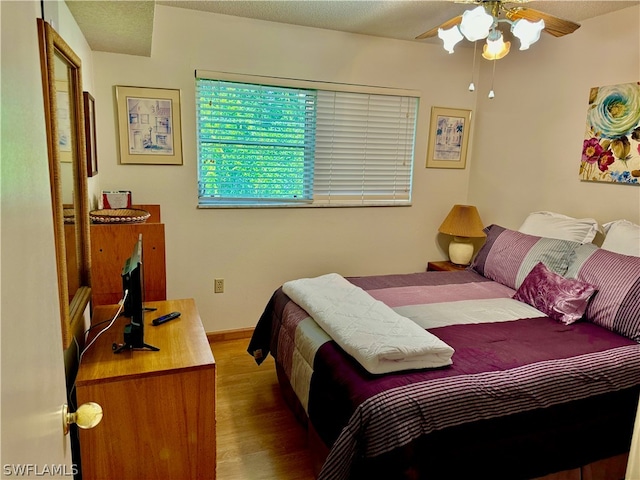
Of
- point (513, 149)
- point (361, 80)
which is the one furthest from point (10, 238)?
point (513, 149)

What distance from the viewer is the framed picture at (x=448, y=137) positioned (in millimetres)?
3760

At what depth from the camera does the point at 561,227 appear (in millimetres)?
2838

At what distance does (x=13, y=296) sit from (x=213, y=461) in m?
1.26

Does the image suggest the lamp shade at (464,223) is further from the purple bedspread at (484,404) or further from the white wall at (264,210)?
the purple bedspread at (484,404)

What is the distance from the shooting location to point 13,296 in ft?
1.85

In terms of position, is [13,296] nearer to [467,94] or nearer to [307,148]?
[307,148]

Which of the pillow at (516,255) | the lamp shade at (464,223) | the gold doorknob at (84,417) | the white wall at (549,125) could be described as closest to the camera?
the gold doorknob at (84,417)

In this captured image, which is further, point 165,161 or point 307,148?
point 307,148

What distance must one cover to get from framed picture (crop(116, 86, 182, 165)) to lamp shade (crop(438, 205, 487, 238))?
7.45 ft

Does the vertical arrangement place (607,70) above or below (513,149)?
above

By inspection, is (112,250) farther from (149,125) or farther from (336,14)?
(336,14)

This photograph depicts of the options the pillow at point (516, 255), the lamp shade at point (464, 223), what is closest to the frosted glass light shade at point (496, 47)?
the pillow at point (516, 255)

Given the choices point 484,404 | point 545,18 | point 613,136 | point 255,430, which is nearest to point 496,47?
point 545,18

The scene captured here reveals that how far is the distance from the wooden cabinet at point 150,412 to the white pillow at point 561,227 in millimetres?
2401
